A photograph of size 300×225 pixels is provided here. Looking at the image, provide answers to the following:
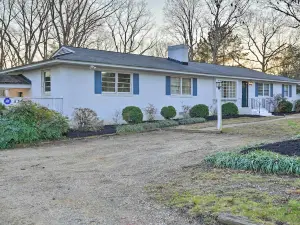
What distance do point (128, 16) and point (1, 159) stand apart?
92.5 feet

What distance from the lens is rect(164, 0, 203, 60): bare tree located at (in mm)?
34750

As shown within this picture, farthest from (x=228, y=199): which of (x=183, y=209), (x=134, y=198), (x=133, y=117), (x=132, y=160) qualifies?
(x=133, y=117)

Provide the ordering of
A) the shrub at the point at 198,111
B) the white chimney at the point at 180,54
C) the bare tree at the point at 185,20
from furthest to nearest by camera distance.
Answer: the bare tree at the point at 185,20
the white chimney at the point at 180,54
the shrub at the point at 198,111

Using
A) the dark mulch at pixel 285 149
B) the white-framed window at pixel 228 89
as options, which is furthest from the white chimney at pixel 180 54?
the dark mulch at pixel 285 149

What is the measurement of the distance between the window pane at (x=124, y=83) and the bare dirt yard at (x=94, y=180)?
553 cm

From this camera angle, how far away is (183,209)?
3.57 meters

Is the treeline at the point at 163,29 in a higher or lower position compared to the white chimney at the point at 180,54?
higher

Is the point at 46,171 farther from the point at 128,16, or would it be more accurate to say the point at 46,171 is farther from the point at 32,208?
the point at 128,16

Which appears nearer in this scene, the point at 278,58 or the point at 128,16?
the point at 128,16

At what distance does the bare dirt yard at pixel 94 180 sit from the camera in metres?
3.52

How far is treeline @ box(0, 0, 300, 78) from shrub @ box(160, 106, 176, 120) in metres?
15.5

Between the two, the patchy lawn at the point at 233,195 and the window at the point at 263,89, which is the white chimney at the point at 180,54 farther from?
the patchy lawn at the point at 233,195

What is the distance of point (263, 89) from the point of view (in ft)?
73.6

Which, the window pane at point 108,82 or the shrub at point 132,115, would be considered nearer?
the shrub at point 132,115
